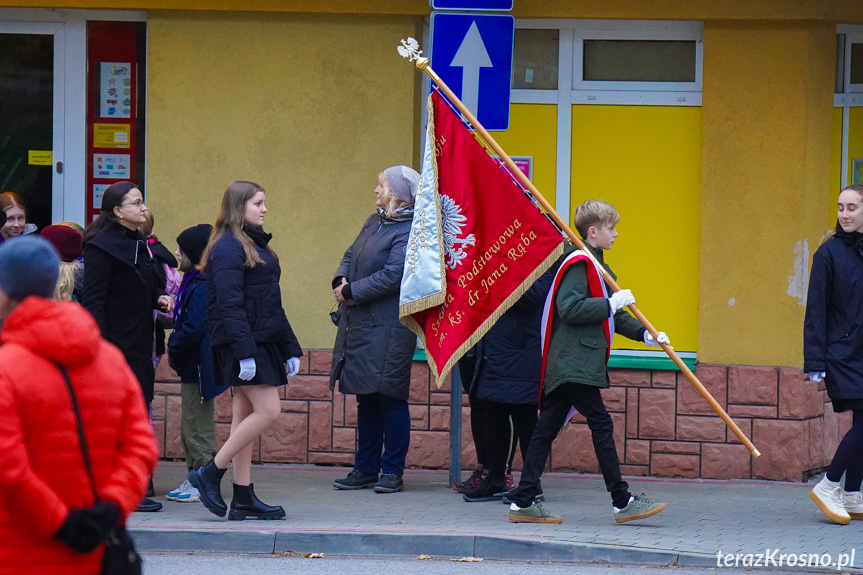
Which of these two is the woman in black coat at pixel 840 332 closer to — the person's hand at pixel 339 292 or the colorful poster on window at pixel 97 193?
the person's hand at pixel 339 292

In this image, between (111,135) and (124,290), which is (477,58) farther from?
(111,135)

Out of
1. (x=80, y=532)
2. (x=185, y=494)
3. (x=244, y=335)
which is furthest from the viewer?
(x=185, y=494)

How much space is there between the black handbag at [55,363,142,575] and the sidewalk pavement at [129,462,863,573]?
126 inches

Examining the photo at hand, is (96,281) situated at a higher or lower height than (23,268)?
lower

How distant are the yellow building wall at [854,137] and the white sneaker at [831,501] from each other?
287 centimetres

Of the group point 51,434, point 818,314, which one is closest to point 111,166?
point 818,314

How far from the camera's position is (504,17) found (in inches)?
294

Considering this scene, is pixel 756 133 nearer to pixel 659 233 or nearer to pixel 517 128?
pixel 659 233

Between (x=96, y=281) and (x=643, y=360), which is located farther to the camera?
(x=643, y=360)

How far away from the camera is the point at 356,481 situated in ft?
26.3

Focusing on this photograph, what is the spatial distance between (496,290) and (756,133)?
8.37ft

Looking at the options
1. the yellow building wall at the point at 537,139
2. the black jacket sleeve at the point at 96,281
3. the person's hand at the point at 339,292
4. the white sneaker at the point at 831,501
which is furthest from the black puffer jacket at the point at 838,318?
the black jacket sleeve at the point at 96,281

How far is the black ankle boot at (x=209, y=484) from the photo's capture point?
6.80m

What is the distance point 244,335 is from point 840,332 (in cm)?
344
